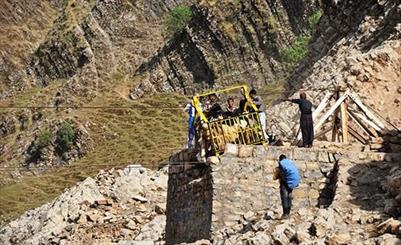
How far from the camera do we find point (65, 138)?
234 ft

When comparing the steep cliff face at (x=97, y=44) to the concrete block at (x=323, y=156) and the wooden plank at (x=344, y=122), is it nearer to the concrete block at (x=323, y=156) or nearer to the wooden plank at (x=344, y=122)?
the wooden plank at (x=344, y=122)

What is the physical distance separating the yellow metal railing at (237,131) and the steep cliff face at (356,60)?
303 centimetres

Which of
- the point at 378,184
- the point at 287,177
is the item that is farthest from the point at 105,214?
the point at 378,184

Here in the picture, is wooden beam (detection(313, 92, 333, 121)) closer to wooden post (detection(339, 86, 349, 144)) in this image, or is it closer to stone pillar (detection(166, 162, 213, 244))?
wooden post (detection(339, 86, 349, 144))

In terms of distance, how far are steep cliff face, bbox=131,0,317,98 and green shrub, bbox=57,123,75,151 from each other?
10122 mm

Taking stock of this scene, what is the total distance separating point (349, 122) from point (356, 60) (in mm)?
5302

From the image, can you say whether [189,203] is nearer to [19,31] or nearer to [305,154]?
[305,154]

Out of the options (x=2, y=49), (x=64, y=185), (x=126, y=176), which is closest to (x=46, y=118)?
(x=64, y=185)

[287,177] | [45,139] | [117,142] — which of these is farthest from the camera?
[45,139]

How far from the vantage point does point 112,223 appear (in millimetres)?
24672

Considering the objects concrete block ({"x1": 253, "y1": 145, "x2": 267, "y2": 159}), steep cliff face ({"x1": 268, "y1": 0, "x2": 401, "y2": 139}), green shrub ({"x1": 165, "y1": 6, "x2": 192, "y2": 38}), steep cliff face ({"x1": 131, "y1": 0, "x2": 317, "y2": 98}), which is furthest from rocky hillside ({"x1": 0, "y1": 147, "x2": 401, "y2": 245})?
green shrub ({"x1": 165, "y1": 6, "x2": 192, "y2": 38})

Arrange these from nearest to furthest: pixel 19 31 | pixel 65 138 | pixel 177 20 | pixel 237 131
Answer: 1. pixel 237 131
2. pixel 65 138
3. pixel 177 20
4. pixel 19 31

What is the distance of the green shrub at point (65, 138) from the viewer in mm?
71375

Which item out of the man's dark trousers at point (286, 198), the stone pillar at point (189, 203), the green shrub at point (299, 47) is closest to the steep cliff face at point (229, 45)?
the green shrub at point (299, 47)
